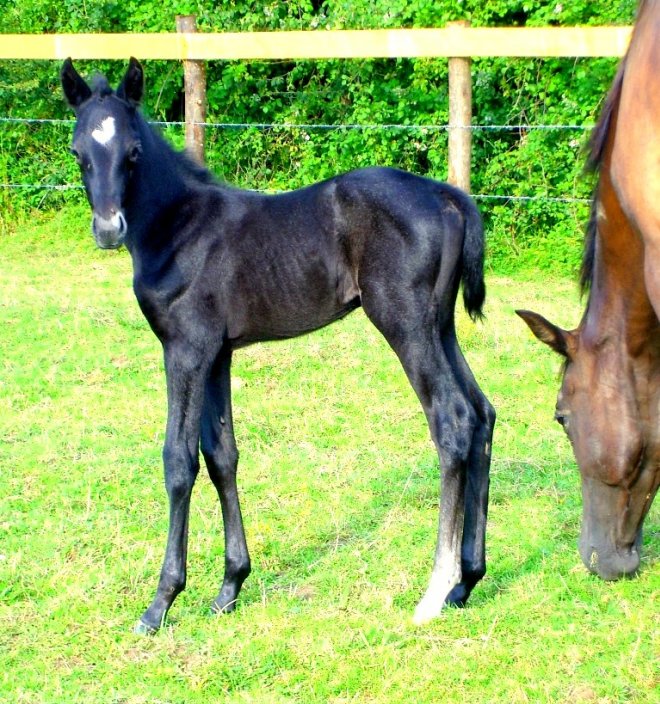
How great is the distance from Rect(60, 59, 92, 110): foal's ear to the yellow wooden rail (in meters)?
4.18

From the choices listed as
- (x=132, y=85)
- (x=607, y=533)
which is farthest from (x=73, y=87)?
(x=607, y=533)

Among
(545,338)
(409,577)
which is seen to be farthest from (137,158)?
(409,577)

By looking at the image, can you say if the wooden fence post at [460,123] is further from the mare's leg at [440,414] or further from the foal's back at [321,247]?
the mare's leg at [440,414]

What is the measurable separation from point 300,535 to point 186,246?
1.43 meters

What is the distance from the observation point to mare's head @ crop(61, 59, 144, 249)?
→ 384 cm

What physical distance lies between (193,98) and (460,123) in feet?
8.03

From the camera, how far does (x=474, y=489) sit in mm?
4141

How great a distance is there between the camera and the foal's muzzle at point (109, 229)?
3809mm

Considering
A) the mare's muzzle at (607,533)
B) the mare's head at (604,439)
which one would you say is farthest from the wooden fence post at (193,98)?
the mare's muzzle at (607,533)

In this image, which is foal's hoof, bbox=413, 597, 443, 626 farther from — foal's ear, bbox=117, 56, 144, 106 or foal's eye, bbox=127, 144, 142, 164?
foal's ear, bbox=117, 56, 144, 106

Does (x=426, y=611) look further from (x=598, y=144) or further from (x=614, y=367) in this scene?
(x=598, y=144)

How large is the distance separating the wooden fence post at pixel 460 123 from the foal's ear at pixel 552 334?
392 centimetres

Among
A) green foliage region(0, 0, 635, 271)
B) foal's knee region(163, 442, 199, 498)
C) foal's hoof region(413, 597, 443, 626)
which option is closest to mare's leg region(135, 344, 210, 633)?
foal's knee region(163, 442, 199, 498)

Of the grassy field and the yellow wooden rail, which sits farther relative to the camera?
the yellow wooden rail
